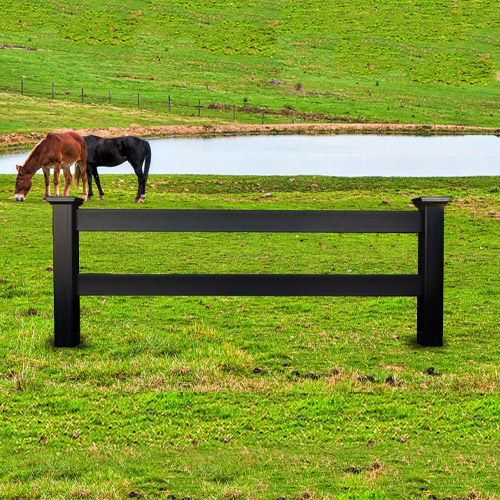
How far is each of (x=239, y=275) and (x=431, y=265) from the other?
85.3 inches

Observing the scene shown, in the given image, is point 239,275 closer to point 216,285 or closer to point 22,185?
point 216,285

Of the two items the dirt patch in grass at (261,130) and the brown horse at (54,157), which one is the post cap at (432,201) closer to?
the brown horse at (54,157)

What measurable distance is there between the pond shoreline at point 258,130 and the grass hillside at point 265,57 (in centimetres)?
302

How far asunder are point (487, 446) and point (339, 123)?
60.8 metres

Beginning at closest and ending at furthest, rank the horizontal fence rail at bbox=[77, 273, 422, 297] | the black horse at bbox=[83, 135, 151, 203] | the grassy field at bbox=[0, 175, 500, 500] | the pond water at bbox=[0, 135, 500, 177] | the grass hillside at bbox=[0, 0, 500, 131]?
the grassy field at bbox=[0, 175, 500, 500], the horizontal fence rail at bbox=[77, 273, 422, 297], the black horse at bbox=[83, 135, 151, 203], the pond water at bbox=[0, 135, 500, 177], the grass hillside at bbox=[0, 0, 500, 131]

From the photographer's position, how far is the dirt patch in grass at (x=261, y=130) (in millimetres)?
47719

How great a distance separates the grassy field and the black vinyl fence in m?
0.68

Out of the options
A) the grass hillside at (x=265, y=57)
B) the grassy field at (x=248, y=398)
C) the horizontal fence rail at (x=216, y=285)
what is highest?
the grass hillside at (x=265, y=57)

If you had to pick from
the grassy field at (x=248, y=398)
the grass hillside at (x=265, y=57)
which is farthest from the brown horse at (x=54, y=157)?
the grass hillside at (x=265, y=57)

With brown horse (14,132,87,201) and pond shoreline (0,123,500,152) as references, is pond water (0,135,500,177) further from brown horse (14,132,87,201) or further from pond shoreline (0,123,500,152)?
brown horse (14,132,87,201)

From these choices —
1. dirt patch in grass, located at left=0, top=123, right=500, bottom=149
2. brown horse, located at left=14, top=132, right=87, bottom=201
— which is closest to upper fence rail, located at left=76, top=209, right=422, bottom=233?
brown horse, located at left=14, top=132, right=87, bottom=201

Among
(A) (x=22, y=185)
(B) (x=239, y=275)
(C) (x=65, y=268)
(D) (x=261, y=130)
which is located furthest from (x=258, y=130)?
(C) (x=65, y=268)

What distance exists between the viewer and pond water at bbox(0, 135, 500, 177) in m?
37.6

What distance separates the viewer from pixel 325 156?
44594 millimetres
